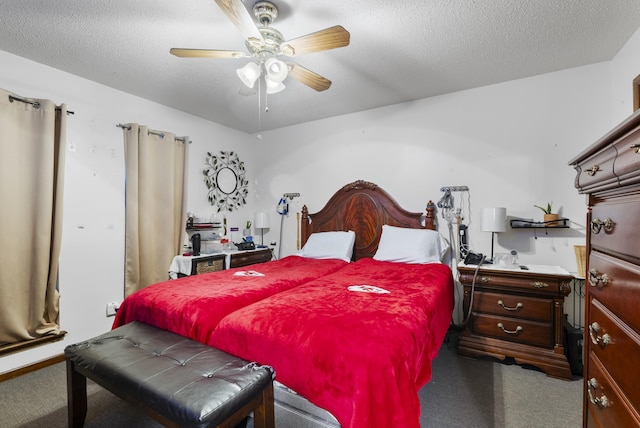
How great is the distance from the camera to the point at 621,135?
2.78 ft

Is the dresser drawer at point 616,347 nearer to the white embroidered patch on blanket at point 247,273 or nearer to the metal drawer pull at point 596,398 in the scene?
the metal drawer pull at point 596,398

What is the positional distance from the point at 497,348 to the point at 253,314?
2031mm

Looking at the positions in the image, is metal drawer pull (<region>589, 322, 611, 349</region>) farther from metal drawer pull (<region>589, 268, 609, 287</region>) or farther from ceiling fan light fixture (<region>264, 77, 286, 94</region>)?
ceiling fan light fixture (<region>264, 77, 286, 94</region>)

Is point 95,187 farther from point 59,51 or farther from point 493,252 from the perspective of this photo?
point 493,252

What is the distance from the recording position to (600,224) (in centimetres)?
103

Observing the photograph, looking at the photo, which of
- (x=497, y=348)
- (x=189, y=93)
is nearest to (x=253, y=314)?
(x=497, y=348)

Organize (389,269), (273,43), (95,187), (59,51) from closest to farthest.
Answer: (273,43) < (59,51) < (389,269) < (95,187)

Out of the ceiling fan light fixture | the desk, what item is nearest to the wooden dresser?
the ceiling fan light fixture

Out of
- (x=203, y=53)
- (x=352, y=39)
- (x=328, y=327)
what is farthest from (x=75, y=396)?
(x=352, y=39)

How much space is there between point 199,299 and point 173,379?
1.88 feet

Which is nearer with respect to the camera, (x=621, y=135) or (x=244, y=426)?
(x=621, y=135)

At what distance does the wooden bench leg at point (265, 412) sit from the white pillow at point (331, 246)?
79.3 inches

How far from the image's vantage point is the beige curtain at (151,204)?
2.97 metres

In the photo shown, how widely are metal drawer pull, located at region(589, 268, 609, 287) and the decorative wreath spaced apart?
145 inches
